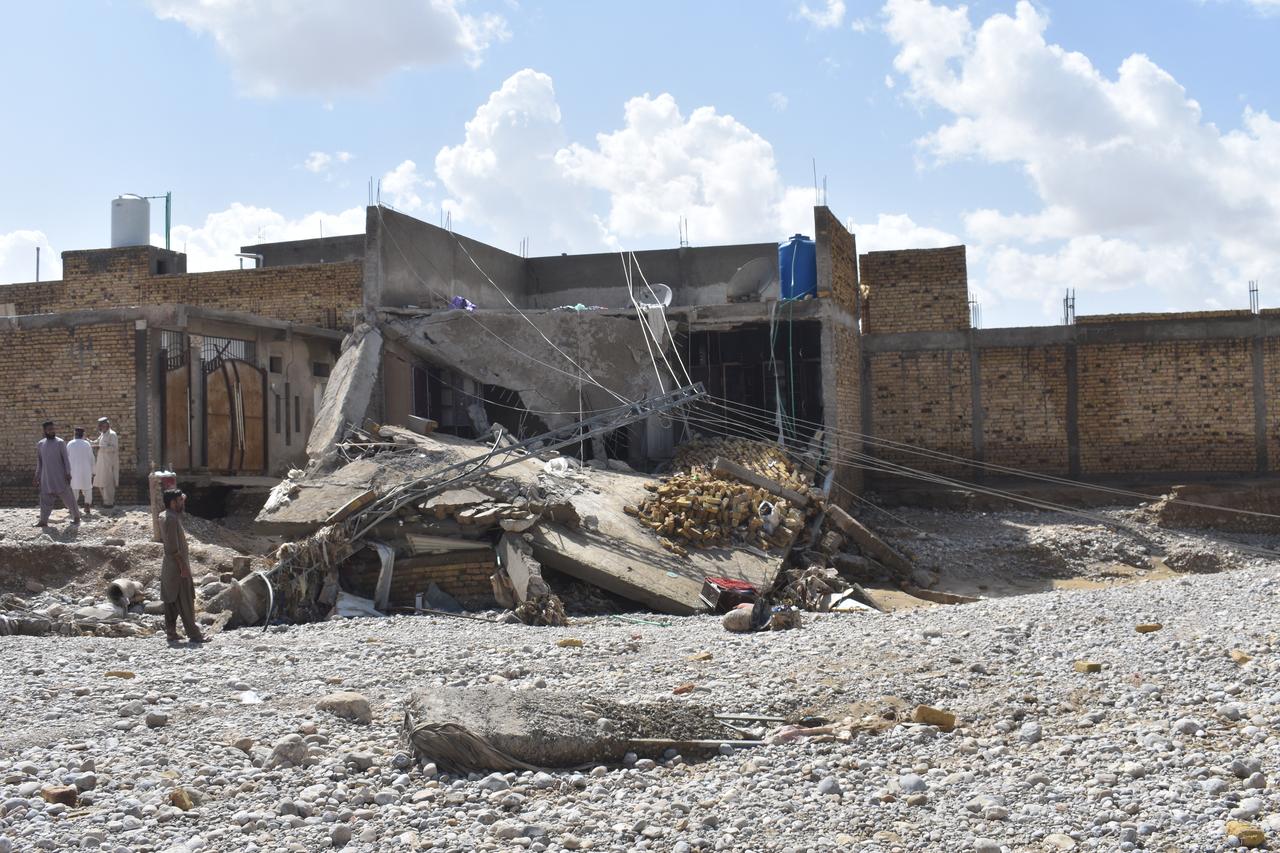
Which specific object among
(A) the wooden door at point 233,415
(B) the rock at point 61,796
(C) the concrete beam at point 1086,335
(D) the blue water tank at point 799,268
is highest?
Result: (D) the blue water tank at point 799,268

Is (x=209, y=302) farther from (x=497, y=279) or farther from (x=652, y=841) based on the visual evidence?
(x=652, y=841)

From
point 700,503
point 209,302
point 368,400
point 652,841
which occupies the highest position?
point 209,302

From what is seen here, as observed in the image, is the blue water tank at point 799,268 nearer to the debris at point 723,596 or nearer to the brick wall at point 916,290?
the brick wall at point 916,290

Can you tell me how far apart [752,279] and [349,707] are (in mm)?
12527

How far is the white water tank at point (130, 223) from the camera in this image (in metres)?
23.6

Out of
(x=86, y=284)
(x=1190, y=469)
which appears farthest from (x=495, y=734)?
(x=86, y=284)

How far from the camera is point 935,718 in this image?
19.6 feet

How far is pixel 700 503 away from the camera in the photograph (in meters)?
12.2

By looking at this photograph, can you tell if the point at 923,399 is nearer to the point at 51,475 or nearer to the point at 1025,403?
the point at 1025,403

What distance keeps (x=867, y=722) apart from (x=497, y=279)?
48.0ft

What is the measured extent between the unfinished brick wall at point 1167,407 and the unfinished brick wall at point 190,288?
12.4 metres

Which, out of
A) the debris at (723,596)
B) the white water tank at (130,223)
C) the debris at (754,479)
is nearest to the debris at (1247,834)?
the debris at (723,596)

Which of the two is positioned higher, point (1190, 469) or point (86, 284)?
point (86, 284)

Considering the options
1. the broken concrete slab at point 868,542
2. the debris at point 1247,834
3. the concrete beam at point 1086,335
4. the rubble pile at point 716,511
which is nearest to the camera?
the debris at point 1247,834
